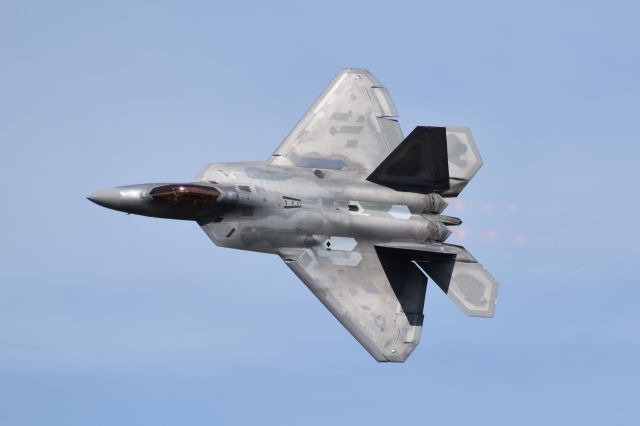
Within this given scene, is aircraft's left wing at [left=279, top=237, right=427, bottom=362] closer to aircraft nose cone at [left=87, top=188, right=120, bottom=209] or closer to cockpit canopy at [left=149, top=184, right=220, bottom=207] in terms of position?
cockpit canopy at [left=149, top=184, right=220, bottom=207]

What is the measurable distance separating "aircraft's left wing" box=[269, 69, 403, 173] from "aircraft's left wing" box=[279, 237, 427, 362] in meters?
2.97

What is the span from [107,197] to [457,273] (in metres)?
11.1

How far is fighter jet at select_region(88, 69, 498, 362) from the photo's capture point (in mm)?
49750

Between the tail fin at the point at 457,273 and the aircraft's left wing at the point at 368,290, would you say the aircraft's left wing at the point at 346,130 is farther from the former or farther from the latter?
the tail fin at the point at 457,273

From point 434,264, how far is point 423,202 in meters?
1.97

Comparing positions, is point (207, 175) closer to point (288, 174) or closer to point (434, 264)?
point (288, 174)

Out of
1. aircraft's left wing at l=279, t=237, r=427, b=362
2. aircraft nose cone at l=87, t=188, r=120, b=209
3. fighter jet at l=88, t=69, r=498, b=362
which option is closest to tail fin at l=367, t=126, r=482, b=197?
fighter jet at l=88, t=69, r=498, b=362

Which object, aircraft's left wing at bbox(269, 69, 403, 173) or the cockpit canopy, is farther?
aircraft's left wing at bbox(269, 69, 403, 173)

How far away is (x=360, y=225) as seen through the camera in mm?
50500

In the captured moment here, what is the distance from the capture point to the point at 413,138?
50.2 meters

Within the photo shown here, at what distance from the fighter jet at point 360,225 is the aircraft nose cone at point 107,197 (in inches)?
24.4

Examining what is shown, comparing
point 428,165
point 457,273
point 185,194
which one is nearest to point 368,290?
point 457,273

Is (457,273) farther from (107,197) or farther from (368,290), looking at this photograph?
(107,197)

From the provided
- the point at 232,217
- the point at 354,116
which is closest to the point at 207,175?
the point at 232,217
